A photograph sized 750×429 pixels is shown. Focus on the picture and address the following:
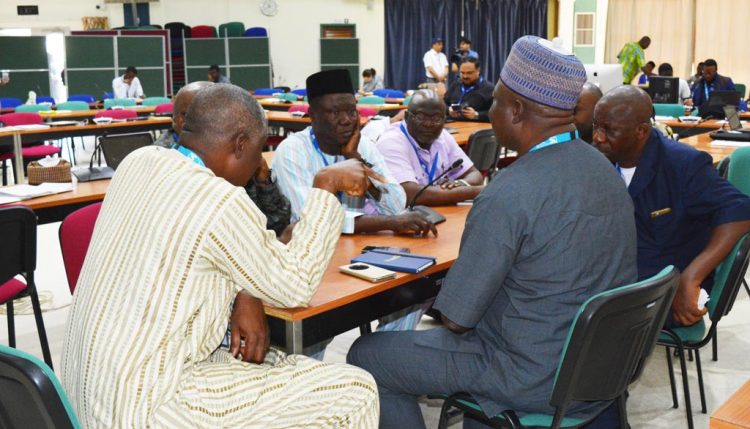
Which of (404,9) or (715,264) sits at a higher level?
(404,9)

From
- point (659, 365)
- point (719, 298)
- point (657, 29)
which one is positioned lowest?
point (659, 365)

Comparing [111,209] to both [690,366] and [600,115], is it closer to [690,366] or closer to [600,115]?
[600,115]

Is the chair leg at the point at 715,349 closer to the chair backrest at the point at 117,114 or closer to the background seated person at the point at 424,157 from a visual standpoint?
the background seated person at the point at 424,157

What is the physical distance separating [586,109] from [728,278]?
1420 mm

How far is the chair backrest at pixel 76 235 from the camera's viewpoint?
2.76m

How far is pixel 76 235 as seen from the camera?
2.77m

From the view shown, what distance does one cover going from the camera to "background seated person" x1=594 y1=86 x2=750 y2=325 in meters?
2.74

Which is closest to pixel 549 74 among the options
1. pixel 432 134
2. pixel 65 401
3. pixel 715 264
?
pixel 715 264

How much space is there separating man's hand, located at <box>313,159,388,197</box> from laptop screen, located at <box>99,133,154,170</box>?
3483mm

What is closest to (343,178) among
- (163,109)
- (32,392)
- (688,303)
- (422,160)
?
(32,392)

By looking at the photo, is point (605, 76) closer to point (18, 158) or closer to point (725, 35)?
point (18, 158)

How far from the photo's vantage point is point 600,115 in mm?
2883

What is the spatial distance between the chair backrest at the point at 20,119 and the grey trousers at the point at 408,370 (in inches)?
268

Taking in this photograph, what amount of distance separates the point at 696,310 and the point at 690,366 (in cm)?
116
